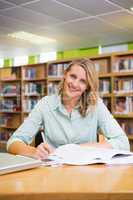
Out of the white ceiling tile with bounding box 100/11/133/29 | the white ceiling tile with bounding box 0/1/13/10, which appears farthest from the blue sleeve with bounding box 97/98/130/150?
the white ceiling tile with bounding box 100/11/133/29

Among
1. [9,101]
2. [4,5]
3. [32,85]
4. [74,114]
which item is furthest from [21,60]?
[74,114]

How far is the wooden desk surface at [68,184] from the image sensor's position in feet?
2.37

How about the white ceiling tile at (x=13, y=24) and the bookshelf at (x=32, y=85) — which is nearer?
the white ceiling tile at (x=13, y=24)

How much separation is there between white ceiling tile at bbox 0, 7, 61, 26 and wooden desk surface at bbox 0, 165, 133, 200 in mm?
4037

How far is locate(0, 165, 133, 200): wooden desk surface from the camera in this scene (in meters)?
0.72

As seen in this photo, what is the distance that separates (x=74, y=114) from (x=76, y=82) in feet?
0.59

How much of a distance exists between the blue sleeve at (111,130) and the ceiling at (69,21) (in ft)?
9.26

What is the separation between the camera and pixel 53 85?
234 inches

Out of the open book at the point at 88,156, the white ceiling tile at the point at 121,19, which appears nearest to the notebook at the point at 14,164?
the open book at the point at 88,156

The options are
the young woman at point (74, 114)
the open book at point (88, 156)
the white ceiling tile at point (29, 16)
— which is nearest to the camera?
the open book at point (88, 156)

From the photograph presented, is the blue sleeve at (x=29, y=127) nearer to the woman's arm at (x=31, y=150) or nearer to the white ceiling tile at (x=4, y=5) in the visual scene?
the woman's arm at (x=31, y=150)

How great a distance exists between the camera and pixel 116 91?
5012 mm

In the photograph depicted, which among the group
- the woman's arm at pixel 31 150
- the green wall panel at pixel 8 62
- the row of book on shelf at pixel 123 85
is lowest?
the woman's arm at pixel 31 150

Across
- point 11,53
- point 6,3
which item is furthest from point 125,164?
point 11,53
